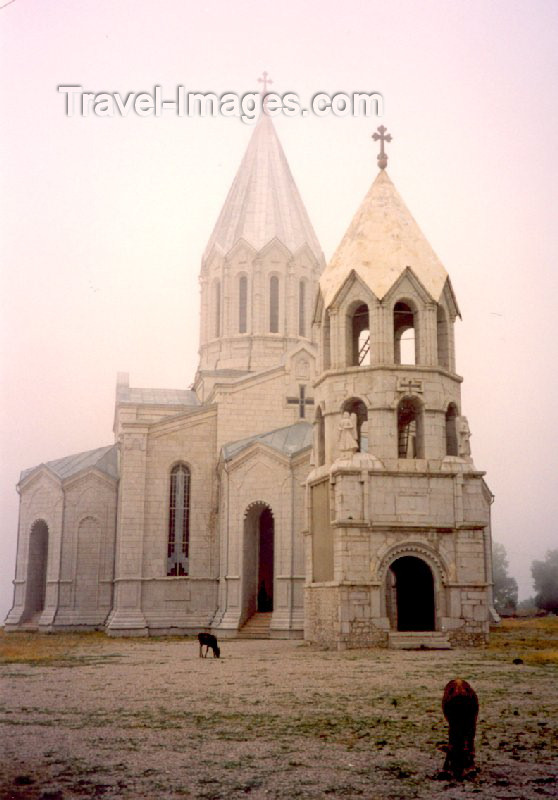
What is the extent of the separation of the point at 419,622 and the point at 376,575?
2483 mm

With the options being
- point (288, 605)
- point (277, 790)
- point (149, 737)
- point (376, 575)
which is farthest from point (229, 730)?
point (288, 605)

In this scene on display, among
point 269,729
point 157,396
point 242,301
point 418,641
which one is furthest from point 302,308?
point 269,729

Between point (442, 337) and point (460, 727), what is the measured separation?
17302 mm

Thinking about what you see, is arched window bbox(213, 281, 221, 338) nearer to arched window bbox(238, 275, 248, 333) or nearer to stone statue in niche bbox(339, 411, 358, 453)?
arched window bbox(238, 275, 248, 333)

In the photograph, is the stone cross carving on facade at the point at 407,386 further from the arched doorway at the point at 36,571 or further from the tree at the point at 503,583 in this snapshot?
the tree at the point at 503,583

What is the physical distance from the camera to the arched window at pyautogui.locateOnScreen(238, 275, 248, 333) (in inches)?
1457

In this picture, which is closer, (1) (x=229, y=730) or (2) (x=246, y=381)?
(1) (x=229, y=730)

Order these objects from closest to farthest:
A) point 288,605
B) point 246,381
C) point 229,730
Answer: point 229,730 < point 288,605 < point 246,381

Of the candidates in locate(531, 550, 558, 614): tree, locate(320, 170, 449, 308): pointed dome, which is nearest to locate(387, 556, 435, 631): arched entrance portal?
locate(320, 170, 449, 308): pointed dome

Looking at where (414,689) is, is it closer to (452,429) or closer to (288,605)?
(452,429)

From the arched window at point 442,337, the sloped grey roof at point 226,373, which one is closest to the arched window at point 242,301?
the sloped grey roof at point 226,373

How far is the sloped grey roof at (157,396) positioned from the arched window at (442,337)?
15944 mm

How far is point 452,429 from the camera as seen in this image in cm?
2353

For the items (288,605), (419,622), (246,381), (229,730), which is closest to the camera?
(229,730)
